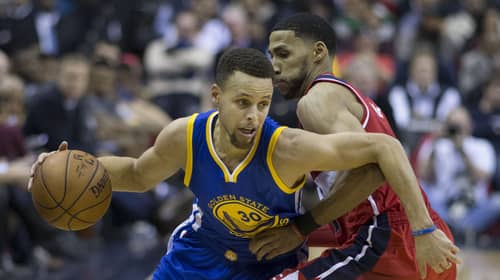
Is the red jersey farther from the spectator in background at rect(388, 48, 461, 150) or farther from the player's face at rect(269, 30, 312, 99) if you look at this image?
the spectator in background at rect(388, 48, 461, 150)

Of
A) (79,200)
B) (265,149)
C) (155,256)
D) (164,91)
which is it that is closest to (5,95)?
(155,256)

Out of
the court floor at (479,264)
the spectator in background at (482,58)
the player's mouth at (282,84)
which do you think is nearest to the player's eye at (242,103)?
the player's mouth at (282,84)

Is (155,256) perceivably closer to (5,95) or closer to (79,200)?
(5,95)

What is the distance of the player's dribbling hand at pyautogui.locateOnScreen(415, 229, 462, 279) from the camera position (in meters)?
3.36

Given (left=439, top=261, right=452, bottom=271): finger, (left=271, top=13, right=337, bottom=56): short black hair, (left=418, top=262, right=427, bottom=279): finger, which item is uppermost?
(left=271, top=13, right=337, bottom=56): short black hair

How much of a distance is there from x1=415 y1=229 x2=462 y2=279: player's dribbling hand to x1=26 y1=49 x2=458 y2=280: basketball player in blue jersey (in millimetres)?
219

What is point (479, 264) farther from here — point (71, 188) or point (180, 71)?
point (71, 188)

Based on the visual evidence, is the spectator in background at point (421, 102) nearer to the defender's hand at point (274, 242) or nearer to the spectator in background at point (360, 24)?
the spectator in background at point (360, 24)

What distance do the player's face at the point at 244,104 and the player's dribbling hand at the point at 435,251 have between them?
32.1 inches

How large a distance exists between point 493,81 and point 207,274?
245 inches

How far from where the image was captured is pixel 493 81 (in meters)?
9.34

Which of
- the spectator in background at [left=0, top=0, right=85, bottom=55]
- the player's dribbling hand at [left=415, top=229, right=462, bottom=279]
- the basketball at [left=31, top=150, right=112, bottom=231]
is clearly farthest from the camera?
the spectator in background at [left=0, top=0, right=85, bottom=55]

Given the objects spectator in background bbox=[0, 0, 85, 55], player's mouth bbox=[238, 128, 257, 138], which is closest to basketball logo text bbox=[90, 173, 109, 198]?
player's mouth bbox=[238, 128, 257, 138]

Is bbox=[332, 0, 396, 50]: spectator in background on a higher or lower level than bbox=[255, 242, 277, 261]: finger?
lower
